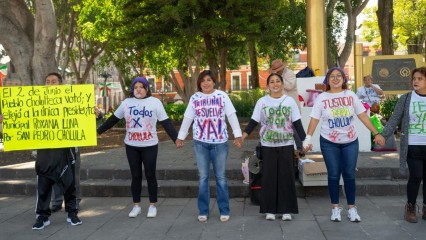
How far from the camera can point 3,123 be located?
6.14 metres

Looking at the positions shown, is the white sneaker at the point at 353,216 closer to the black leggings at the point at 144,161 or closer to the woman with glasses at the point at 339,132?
the woman with glasses at the point at 339,132

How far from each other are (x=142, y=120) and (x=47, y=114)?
4.14 feet

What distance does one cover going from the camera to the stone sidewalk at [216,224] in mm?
5398

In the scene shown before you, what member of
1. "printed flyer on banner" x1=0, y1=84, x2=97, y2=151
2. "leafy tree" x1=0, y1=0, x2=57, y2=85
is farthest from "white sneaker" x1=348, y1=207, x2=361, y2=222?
"leafy tree" x1=0, y1=0, x2=57, y2=85

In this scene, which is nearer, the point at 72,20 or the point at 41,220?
the point at 41,220

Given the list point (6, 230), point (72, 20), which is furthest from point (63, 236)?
point (72, 20)

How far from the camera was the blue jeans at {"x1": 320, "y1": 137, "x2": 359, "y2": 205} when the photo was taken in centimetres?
568

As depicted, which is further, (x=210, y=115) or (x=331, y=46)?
(x=331, y=46)

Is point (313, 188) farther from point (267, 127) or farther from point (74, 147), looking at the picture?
point (74, 147)

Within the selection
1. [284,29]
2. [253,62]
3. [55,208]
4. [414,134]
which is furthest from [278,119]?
[253,62]

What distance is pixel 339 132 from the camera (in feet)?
18.6

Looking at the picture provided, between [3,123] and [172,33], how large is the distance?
10.3 meters

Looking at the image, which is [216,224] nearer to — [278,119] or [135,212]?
[135,212]

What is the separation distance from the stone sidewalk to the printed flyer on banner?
3.54 ft
